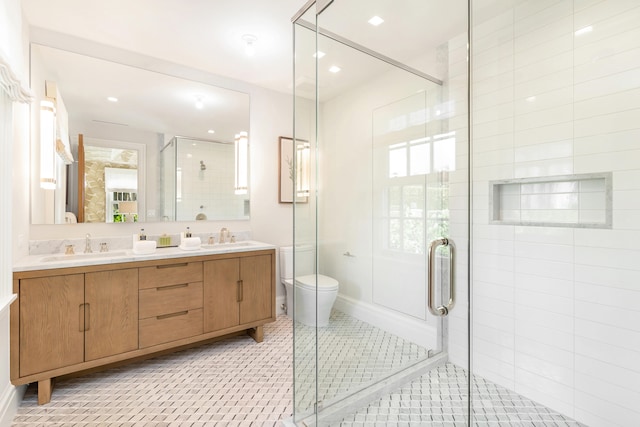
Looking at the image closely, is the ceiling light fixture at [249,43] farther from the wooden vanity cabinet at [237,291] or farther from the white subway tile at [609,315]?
the white subway tile at [609,315]

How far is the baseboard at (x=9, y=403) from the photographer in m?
1.60

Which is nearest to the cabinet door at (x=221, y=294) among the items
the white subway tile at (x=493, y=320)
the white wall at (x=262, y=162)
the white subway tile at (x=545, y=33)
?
the white wall at (x=262, y=162)

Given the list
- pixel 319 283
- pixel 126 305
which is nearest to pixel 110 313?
pixel 126 305

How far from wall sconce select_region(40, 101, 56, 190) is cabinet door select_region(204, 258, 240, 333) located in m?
1.29

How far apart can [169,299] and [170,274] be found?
0.61ft

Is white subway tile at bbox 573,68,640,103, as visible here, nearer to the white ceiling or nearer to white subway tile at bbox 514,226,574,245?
white subway tile at bbox 514,226,574,245

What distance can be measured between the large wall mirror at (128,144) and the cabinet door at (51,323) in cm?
71

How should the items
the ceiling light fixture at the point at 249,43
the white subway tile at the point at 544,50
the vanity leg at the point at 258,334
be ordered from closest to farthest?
1. the white subway tile at the point at 544,50
2. the ceiling light fixture at the point at 249,43
3. the vanity leg at the point at 258,334

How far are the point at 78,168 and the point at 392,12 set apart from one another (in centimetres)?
257

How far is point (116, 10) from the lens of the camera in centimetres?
207

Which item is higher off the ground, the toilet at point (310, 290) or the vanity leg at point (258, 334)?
the toilet at point (310, 290)

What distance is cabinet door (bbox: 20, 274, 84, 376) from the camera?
1762 millimetres

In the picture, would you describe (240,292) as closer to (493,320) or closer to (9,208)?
(9,208)

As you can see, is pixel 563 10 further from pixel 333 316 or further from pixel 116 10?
pixel 116 10
